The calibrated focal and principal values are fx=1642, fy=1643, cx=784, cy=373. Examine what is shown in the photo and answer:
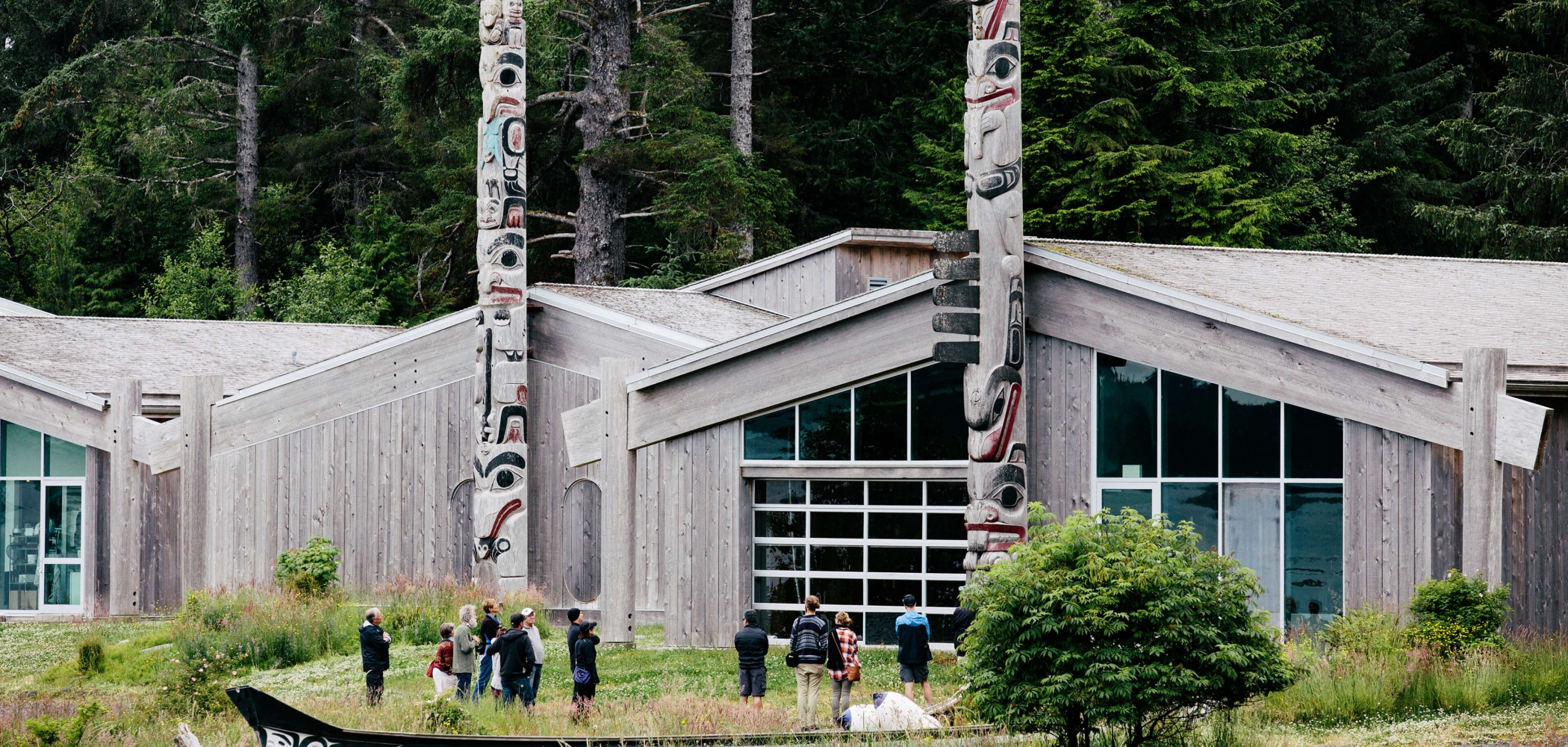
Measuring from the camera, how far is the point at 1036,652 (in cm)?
1259

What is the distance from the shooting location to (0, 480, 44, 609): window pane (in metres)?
27.2

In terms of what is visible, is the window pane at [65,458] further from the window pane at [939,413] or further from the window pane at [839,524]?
the window pane at [939,413]

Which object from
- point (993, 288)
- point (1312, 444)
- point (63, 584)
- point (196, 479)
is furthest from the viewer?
point (63, 584)

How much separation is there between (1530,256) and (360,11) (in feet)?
106

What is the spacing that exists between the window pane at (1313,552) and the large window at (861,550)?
4.30 m

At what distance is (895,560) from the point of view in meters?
21.9

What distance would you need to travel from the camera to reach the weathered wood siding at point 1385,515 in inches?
715

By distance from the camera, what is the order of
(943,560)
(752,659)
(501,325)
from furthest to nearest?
1. (501,325)
2. (943,560)
3. (752,659)

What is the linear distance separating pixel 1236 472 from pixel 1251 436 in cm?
47

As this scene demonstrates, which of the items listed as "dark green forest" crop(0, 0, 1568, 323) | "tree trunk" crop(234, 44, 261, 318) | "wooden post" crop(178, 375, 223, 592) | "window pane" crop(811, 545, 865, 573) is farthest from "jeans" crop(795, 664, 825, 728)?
"tree trunk" crop(234, 44, 261, 318)

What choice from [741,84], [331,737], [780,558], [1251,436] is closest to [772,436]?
[780,558]

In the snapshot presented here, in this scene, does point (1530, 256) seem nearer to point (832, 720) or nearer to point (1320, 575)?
point (1320, 575)

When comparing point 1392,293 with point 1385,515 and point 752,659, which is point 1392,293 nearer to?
point 1385,515

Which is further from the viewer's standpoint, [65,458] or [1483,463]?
[65,458]
